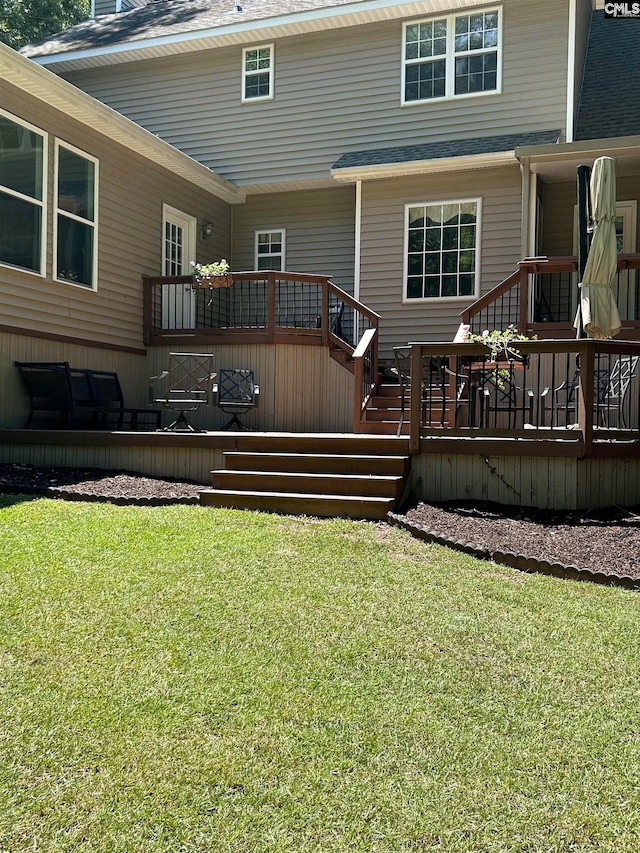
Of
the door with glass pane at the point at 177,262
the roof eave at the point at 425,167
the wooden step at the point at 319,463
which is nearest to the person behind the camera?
the wooden step at the point at 319,463

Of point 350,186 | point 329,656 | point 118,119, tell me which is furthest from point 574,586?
point 350,186

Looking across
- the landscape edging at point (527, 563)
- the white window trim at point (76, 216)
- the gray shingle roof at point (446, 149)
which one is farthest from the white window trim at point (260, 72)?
the landscape edging at point (527, 563)

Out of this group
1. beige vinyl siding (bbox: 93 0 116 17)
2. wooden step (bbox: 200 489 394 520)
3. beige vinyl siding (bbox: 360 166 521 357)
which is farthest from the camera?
beige vinyl siding (bbox: 93 0 116 17)

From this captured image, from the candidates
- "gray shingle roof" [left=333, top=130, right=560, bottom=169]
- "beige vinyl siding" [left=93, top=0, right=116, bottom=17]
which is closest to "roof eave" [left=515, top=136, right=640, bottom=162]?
"gray shingle roof" [left=333, top=130, right=560, bottom=169]

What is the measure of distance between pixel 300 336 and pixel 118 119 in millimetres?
3491

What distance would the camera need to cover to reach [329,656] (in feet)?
10.7

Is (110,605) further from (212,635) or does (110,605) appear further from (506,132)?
(506,132)

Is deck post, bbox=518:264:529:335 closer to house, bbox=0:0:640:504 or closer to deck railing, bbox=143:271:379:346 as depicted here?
house, bbox=0:0:640:504

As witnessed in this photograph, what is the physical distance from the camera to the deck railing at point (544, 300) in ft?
28.8

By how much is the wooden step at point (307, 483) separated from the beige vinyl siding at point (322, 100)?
7093mm

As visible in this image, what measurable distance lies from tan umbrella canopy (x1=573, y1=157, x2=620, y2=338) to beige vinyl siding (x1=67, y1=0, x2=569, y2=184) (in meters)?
4.56

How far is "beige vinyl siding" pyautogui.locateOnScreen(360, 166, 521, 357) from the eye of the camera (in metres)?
10.5

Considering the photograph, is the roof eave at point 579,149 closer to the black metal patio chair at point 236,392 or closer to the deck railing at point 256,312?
the deck railing at point 256,312

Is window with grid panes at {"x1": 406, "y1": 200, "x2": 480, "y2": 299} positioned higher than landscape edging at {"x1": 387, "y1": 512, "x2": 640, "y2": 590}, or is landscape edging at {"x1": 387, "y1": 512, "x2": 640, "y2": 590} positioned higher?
window with grid panes at {"x1": 406, "y1": 200, "x2": 480, "y2": 299}
